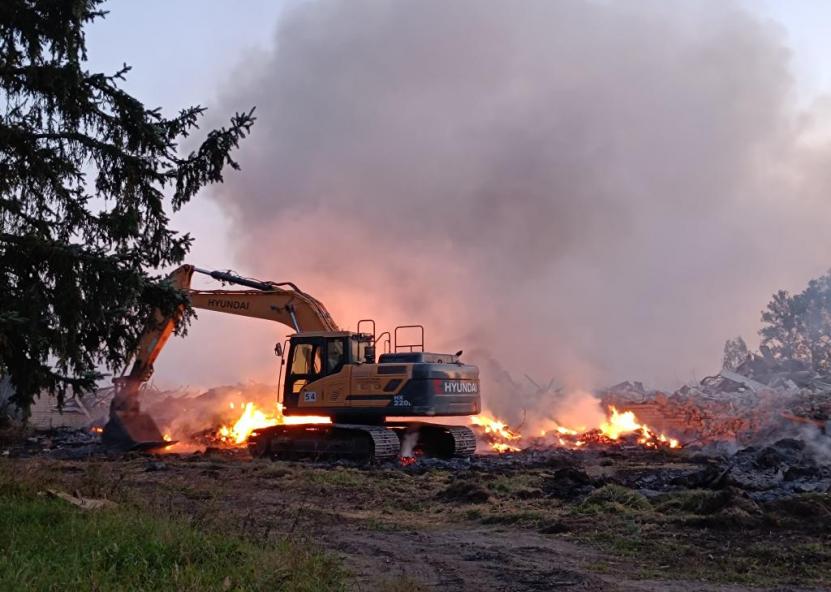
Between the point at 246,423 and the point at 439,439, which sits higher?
the point at 246,423

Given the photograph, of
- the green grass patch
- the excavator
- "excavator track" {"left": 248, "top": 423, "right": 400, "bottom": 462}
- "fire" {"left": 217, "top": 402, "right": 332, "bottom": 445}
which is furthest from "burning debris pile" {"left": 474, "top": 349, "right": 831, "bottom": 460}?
the green grass patch

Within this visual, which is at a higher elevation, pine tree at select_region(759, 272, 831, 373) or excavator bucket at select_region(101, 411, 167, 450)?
pine tree at select_region(759, 272, 831, 373)

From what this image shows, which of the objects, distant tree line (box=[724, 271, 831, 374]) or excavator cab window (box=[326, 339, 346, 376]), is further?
distant tree line (box=[724, 271, 831, 374])

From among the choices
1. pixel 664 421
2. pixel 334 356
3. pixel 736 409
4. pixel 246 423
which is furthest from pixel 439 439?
pixel 736 409

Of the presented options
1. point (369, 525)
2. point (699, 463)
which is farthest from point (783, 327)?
point (369, 525)

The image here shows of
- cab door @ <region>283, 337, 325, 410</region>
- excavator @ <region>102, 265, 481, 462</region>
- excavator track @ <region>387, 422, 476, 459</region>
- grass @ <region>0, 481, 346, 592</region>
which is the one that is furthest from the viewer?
excavator track @ <region>387, 422, 476, 459</region>

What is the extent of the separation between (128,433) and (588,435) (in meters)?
13.2

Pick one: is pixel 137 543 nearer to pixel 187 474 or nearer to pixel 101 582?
pixel 101 582

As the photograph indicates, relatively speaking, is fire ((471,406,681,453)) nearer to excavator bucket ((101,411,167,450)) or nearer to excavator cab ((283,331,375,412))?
excavator cab ((283,331,375,412))

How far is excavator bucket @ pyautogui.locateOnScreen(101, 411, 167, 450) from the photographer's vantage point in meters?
18.4

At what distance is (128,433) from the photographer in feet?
60.3

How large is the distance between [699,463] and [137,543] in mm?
14762

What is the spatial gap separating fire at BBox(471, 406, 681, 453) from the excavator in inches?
176

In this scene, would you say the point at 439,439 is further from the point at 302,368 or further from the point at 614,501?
the point at 614,501
